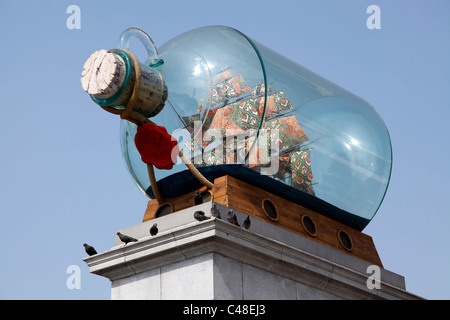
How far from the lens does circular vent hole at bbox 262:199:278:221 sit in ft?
47.5

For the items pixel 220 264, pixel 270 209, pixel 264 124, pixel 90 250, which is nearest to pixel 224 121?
pixel 264 124

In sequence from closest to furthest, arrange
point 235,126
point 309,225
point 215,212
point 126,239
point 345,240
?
point 215,212 → point 126,239 → point 235,126 → point 309,225 → point 345,240

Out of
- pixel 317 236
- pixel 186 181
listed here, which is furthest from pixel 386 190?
pixel 186 181

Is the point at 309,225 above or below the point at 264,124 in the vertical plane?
below

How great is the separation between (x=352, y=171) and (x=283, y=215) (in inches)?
75.5

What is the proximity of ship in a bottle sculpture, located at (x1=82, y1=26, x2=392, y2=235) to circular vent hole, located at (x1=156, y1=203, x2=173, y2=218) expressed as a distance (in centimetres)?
8

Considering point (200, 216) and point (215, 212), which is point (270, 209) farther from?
point (200, 216)

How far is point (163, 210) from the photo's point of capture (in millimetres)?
14859

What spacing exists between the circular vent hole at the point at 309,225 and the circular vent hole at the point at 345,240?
704mm

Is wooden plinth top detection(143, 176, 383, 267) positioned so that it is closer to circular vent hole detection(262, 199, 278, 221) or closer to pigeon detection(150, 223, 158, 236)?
circular vent hole detection(262, 199, 278, 221)

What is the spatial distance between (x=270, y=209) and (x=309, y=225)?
0.97 meters

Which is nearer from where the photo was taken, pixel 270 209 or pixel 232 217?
pixel 232 217

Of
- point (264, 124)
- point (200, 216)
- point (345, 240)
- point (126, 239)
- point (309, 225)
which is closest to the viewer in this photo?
point (200, 216)

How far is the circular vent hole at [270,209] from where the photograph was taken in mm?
14474
